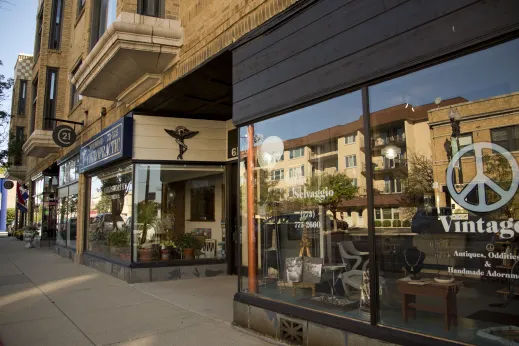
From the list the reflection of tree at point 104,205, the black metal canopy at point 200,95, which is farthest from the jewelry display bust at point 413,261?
the reflection of tree at point 104,205

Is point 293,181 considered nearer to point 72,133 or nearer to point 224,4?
point 224,4

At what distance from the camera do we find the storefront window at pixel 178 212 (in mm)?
9695

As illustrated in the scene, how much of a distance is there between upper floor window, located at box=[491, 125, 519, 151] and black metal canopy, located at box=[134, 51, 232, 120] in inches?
157

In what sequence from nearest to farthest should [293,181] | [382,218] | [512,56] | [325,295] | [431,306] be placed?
[512,56]
[431,306]
[382,218]
[325,295]
[293,181]

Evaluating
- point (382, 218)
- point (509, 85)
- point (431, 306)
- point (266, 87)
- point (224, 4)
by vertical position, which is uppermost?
point (224, 4)

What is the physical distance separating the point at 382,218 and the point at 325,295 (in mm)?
1299

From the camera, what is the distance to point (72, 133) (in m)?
14.1

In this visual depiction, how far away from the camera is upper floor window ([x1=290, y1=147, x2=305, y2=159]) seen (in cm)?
591

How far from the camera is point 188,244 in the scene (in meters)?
9.93

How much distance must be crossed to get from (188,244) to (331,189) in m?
5.40

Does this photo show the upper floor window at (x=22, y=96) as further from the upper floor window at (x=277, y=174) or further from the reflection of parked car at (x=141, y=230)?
the upper floor window at (x=277, y=174)

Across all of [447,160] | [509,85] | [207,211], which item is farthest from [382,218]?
[207,211]

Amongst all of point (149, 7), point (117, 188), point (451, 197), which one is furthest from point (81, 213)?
point (451, 197)

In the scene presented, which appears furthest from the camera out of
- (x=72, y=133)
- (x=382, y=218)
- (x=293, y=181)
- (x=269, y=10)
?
(x=72, y=133)
